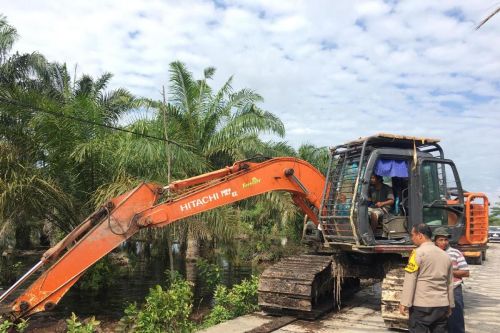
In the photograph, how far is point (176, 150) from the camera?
12133 millimetres

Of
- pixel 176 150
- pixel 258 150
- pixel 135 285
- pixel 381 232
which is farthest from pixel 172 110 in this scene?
pixel 381 232

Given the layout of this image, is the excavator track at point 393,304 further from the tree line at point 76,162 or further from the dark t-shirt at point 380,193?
the tree line at point 76,162

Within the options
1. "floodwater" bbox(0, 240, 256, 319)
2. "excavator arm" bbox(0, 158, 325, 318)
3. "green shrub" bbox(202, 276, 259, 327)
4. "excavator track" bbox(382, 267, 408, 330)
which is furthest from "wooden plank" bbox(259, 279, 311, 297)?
"floodwater" bbox(0, 240, 256, 319)

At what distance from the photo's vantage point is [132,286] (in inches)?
554

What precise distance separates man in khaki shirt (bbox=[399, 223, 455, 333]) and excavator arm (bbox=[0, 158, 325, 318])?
369 centimetres

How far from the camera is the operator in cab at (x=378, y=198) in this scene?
8102 mm

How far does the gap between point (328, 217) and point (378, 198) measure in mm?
983

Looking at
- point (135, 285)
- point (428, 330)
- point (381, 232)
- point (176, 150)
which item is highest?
point (176, 150)

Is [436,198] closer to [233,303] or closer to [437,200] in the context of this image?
[437,200]

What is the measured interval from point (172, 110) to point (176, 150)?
489 centimetres

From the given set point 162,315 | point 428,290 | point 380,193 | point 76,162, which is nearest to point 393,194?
point 380,193

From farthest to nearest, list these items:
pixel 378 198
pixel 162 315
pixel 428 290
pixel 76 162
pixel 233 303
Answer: pixel 76 162 < pixel 233 303 < pixel 378 198 < pixel 162 315 < pixel 428 290

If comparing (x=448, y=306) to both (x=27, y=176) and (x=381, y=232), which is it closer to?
(x=381, y=232)

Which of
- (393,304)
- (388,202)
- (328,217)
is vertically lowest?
(393,304)
